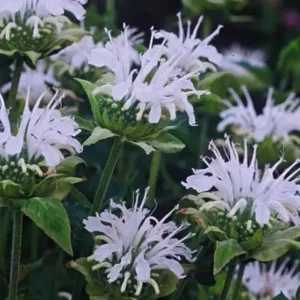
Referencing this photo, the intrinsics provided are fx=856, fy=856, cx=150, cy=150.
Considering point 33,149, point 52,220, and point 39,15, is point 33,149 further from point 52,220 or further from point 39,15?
point 39,15

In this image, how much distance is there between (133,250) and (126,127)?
100 mm

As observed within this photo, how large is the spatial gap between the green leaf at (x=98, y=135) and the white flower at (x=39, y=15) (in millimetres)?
132

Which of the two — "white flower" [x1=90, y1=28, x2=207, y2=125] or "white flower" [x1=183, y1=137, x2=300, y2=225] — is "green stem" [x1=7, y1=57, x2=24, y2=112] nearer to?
"white flower" [x1=90, y1=28, x2=207, y2=125]

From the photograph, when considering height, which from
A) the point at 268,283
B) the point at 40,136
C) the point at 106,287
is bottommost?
the point at 268,283

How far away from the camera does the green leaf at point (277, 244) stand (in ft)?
2.18

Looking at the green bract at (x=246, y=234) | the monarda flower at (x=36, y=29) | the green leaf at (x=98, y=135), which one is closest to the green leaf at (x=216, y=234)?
the green bract at (x=246, y=234)

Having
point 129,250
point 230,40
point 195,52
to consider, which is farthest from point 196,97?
point 230,40

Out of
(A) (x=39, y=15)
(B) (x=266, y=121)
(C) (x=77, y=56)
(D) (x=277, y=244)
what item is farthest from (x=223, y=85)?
(D) (x=277, y=244)

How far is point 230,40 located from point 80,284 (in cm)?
240

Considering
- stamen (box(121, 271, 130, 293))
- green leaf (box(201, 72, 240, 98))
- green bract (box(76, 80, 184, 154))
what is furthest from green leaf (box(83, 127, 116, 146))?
green leaf (box(201, 72, 240, 98))

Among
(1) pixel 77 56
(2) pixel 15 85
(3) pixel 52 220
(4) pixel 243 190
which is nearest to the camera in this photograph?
(3) pixel 52 220

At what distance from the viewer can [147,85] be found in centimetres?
70

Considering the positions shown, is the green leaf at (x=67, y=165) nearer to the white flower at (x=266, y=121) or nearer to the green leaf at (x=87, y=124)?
the green leaf at (x=87, y=124)

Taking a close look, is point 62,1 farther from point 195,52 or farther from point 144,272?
point 144,272
